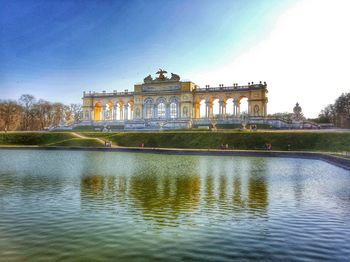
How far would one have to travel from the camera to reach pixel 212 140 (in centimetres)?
4809

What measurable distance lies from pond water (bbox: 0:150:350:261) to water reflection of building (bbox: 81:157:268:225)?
4 centimetres

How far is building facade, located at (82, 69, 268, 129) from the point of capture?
75.9 metres

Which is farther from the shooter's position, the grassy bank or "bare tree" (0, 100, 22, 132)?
"bare tree" (0, 100, 22, 132)

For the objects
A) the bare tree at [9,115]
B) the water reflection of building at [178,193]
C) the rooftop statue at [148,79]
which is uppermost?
the rooftop statue at [148,79]

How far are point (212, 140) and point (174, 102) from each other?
3676 cm

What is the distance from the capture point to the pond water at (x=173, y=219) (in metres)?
7.67

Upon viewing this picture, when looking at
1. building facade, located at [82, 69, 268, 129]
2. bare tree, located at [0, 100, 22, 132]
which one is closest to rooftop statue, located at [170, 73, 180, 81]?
building facade, located at [82, 69, 268, 129]

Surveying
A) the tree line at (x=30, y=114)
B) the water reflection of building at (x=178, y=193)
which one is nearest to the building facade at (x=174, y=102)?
the tree line at (x=30, y=114)

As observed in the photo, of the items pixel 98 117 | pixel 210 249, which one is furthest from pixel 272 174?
pixel 98 117

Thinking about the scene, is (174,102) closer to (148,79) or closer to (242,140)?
(148,79)

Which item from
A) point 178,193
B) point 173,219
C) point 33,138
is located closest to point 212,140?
point 33,138

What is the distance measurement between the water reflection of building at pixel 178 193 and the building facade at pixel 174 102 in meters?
54.4

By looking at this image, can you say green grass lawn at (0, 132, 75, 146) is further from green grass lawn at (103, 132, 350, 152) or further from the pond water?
the pond water

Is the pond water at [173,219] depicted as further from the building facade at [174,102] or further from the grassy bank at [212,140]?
the building facade at [174,102]
